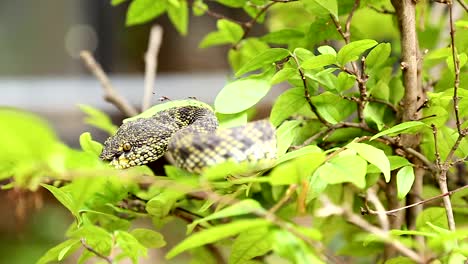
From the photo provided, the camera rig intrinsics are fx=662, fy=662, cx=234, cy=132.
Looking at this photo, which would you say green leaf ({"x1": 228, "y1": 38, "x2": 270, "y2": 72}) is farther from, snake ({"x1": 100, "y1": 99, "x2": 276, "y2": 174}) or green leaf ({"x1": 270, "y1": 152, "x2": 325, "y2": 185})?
green leaf ({"x1": 270, "y1": 152, "x2": 325, "y2": 185})

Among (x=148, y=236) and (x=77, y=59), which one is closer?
(x=148, y=236)

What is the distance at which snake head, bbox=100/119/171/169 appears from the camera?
803 mm

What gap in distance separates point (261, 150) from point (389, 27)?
108cm

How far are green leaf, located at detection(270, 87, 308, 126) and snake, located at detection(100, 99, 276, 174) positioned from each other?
0.19ft

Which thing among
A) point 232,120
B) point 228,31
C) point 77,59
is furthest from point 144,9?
point 77,59

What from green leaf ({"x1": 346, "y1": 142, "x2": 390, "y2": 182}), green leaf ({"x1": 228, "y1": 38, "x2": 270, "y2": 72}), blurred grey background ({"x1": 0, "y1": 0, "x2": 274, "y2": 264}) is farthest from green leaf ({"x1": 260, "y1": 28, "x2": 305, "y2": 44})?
blurred grey background ({"x1": 0, "y1": 0, "x2": 274, "y2": 264})

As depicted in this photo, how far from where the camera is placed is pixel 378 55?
789mm

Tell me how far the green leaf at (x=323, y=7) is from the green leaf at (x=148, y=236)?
33 cm

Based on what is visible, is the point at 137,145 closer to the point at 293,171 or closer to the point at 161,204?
the point at 161,204

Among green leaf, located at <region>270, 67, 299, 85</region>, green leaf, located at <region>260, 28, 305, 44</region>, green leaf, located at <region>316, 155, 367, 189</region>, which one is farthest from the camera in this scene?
green leaf, located at <region>260, 28, 305, 44</region>

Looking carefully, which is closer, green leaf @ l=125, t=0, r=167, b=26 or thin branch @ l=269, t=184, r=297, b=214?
thin branch @ l=269, t=184, r=297, b=214

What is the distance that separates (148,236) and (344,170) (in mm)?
306

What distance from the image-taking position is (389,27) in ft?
5.46

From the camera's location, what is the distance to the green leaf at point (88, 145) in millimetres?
810
